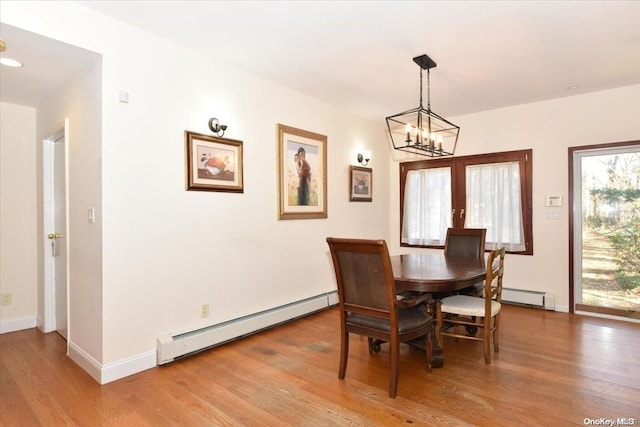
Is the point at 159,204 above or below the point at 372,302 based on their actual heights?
above

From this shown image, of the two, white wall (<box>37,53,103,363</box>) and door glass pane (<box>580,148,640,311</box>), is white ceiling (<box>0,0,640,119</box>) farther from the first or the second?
door glass pane (<box>580,148,640,311</box>)

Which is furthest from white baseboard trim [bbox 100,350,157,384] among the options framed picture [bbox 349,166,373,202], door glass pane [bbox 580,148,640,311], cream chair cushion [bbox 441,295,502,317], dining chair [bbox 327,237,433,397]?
door glass pane [bbox 580,148,640,311]

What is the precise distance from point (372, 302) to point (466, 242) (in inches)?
80.4

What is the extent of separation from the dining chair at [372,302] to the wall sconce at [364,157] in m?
2.85

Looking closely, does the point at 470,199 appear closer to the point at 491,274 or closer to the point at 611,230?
the point at 611,230

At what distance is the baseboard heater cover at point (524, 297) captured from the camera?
14.1 feet

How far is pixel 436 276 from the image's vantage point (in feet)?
8.35

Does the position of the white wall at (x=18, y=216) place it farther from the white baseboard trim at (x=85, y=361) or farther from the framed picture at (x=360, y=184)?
the framed picture at (x=360, y=184)

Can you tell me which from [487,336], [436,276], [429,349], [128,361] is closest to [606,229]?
[487,336]

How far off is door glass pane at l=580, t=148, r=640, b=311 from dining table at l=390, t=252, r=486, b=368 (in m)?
1.78

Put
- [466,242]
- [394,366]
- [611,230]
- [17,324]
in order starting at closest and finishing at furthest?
1. [394,366]
2. [17,324]
3. [466,242]
4. [611,230]

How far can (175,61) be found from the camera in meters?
2.89

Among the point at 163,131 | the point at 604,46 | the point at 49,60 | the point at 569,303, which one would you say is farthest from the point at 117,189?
the point at 569,303

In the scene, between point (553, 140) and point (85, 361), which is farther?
point (553, 140)
